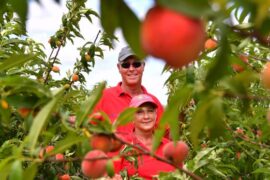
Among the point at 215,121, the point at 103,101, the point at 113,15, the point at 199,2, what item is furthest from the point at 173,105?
the point at 103,101

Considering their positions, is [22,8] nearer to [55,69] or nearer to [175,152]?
[175,152]

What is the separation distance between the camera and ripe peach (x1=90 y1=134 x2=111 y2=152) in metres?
1.17

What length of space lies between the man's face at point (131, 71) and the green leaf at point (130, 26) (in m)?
2.98

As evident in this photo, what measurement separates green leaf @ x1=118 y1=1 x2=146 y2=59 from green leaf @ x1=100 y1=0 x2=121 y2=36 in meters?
0.01

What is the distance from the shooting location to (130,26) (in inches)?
31.4

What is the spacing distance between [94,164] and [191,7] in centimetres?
66

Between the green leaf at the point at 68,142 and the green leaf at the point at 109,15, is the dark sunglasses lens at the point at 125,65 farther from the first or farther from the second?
the green leaf at the point at 109,15

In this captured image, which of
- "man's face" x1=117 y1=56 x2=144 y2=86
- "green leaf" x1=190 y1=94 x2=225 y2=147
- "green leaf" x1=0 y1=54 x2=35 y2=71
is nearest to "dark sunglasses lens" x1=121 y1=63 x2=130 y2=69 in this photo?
"man's face" x1=117 y1=56 x2=144 y2=86

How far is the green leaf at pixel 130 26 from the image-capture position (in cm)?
80

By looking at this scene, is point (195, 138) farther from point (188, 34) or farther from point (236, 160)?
point (236, 160)

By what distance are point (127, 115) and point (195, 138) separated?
19cm

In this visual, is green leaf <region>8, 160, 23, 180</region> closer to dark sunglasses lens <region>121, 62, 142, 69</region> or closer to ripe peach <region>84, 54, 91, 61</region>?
dark sunglasses lens <region>121, 62, 142, 69</region>

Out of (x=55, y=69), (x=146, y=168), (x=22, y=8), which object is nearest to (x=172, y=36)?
(x=22, y=8)

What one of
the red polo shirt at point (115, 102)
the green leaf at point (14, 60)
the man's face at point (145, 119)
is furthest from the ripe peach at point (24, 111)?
the red polo shirt at point (115, 102)
